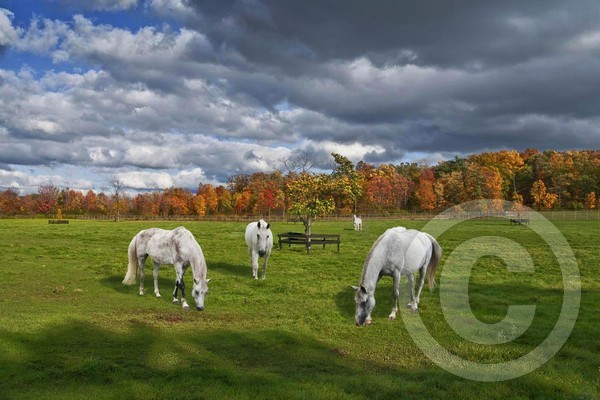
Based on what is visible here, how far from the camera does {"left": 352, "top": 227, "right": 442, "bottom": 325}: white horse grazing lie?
37.0 feet

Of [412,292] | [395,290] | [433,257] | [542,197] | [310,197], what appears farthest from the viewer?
[542,197]

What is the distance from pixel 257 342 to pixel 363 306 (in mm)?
3065

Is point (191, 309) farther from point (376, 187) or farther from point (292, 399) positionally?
point (376, 187)

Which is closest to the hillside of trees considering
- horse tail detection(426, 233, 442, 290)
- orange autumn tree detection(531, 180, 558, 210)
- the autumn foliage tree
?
orange autumn tree detection(531, 180, 558, 210)

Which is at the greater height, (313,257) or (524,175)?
(524,175)

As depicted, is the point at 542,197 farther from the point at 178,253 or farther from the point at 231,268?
the point at 178,253

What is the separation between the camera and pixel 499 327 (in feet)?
37.6

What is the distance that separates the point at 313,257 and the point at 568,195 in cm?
9313

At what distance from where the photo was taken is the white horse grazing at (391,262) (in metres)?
11.3

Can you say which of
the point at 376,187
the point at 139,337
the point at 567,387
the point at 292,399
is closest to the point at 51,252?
the point at 139,337

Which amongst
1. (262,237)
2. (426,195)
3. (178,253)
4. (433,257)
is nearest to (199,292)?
(178,253)

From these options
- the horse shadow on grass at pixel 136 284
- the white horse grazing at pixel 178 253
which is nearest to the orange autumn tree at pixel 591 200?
the horse shadow on grass at pixel 136 284

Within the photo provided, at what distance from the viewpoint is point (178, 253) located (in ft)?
45.8

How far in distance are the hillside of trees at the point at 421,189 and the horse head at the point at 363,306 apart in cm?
6693
